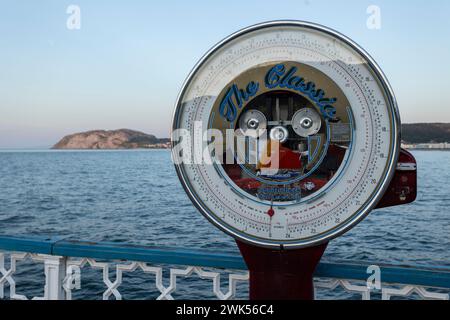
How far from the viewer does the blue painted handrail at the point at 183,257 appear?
1.33 meters

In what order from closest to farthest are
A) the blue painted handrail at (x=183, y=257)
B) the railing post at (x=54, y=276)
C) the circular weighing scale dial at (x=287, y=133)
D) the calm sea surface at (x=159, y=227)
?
the circular weighing scale dial at (x=287, y=133) < the blue painted handrail at (x=183, y=257) < the railing post at (x=54, y=276) < the calm sea surface at (x=159, y=227)

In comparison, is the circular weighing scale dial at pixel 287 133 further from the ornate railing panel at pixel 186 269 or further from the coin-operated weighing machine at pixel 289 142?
the ornate railing panel at pixel 186 269

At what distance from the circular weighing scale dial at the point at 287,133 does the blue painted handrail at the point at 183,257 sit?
331 mm

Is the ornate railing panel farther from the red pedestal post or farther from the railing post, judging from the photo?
the red pedestal post

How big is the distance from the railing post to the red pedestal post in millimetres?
851

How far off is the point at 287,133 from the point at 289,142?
0.09 ft

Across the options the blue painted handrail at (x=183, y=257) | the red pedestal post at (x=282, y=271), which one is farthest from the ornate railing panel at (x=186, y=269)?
the red pedestal post at (x=282, y=271)

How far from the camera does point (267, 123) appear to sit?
118 centimetres

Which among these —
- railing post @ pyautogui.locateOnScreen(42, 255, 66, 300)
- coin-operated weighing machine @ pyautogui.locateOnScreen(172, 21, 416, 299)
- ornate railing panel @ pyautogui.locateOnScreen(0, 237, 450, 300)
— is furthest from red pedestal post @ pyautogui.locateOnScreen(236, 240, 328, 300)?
railing post @ pyautogui.locateOnScreen(42, 255, 66, 300)

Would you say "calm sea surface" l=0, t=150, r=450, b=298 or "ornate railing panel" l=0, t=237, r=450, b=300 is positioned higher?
"ornate railing panel" l=0, t=237, r=450, b=300

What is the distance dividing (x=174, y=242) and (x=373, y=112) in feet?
39.7

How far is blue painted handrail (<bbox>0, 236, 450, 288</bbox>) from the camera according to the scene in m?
1.33
